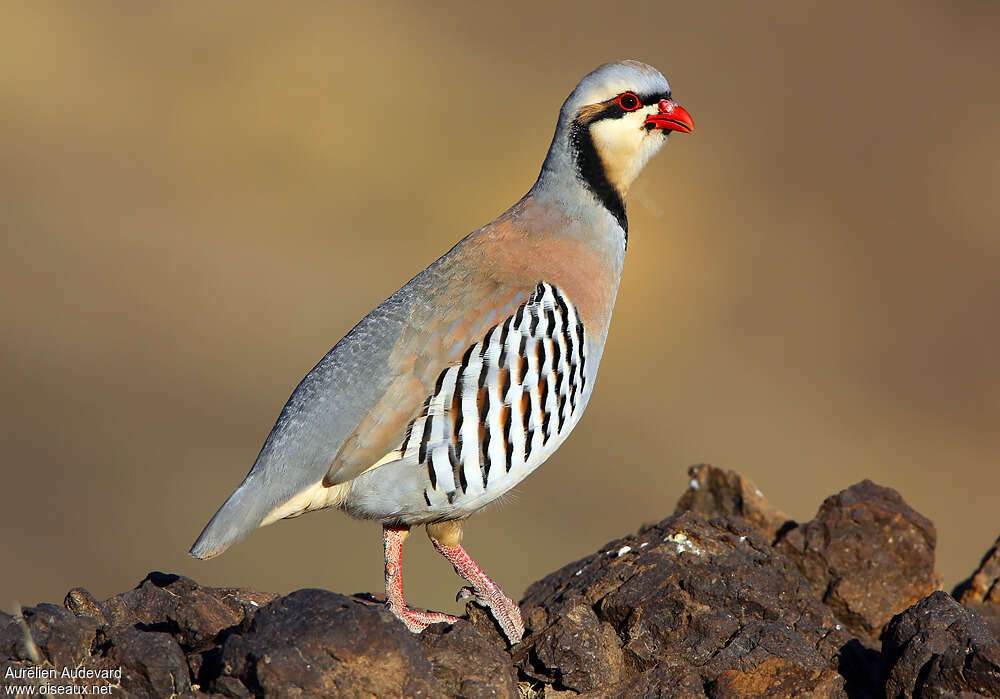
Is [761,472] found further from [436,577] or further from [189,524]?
[189,524]

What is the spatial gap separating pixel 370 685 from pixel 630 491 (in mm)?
12511

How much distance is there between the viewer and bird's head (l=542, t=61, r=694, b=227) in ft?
22.0

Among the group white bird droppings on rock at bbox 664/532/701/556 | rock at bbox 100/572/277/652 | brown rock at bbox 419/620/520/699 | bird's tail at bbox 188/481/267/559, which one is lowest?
brown rock at bbox 419/620/520/699

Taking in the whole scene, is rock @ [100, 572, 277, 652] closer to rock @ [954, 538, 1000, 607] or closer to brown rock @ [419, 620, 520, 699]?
brown rock @ [419, 620, 520, 699]

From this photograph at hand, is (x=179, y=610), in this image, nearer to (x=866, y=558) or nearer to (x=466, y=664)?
(x=466, y=664)

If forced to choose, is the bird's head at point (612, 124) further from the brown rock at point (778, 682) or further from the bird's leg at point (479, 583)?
the brown rock at point (778, 682)

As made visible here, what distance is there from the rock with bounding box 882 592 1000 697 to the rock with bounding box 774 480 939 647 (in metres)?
1.27

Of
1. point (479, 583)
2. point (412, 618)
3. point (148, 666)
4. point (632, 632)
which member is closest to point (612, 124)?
point (479, 583)

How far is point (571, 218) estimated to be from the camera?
21.9 feet

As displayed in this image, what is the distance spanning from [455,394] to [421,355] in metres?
0.27

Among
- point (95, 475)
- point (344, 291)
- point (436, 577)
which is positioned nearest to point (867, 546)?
point (436, 577)

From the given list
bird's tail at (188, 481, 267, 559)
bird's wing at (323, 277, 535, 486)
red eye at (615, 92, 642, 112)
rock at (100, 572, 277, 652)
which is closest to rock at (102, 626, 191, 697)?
rock at (100, 572, 277, 652)

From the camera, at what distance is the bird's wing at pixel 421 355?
5.92 m

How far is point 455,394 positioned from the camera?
5977 millimetres
